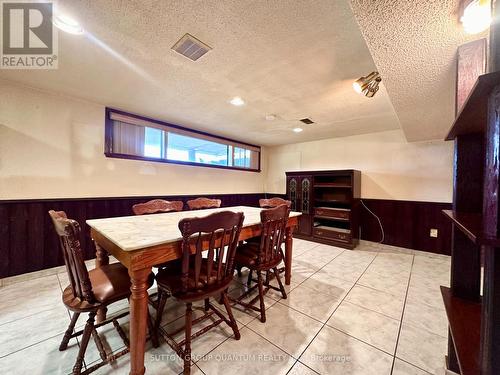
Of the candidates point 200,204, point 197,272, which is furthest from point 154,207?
point 197,272

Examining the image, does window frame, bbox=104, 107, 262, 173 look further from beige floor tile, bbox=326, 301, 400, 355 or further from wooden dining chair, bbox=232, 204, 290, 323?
beige floor tile, bbox=326, 301, 400, 355

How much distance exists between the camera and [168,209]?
96.5 inches

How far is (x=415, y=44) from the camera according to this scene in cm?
116

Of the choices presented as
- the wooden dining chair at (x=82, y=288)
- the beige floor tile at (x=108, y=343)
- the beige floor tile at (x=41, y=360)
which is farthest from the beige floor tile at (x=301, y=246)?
the beige floor tile at (x=41, y=360)

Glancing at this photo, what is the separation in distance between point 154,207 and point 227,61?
70.0 inches

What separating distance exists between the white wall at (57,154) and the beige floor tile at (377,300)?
3.26 metres

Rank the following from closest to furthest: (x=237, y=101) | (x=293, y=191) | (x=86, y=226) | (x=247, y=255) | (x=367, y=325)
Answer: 1. (x=367, y=325)
2. (x=247, y=255)
3. (x=237, y=101)
4. (x=86, y=226)
5. (x=293, y=191)

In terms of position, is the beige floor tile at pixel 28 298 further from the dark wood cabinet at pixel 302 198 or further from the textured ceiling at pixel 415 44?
the dark wood cabinet at pixel 302 198

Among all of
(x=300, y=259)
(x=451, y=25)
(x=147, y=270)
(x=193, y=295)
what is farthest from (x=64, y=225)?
(x=300, y=259)

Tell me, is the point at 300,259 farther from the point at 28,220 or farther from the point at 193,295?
the point at 28,220

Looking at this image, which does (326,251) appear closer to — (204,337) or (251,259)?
(251,259)

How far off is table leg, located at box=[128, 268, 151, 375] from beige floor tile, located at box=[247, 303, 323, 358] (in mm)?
829

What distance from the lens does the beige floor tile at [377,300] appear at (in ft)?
6.08

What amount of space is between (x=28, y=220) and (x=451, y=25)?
166 inches
